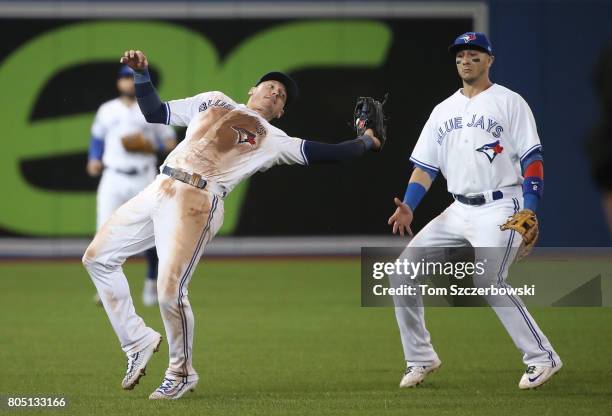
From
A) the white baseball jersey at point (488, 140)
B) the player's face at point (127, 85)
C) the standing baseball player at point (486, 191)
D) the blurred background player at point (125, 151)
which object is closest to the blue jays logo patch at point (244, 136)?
the standing baseball player at point (486, 191)

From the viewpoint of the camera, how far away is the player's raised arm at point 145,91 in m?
7.33

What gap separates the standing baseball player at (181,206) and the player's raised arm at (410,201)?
58cm

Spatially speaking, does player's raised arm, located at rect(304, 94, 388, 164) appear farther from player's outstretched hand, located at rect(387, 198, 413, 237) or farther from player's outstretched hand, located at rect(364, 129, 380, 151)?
player's outstretched hand, located at rect(387, 198, 413, 237)

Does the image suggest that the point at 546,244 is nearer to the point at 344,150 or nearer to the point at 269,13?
the point at 269,13

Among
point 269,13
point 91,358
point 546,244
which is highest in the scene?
point 269,13

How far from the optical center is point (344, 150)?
7.36m

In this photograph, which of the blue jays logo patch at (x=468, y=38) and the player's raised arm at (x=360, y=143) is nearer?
the player's raised arm at (x=360, y=143)

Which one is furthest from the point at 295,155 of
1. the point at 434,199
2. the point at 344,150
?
the point at 434,199

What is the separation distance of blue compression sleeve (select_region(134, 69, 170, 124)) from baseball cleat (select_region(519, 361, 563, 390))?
9.62 feet

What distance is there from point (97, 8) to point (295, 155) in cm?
1163

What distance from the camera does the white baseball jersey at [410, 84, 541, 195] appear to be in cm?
771

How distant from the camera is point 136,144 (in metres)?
13.0

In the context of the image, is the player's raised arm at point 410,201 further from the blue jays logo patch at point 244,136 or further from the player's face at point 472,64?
the blue jays logo patch at point 244,136

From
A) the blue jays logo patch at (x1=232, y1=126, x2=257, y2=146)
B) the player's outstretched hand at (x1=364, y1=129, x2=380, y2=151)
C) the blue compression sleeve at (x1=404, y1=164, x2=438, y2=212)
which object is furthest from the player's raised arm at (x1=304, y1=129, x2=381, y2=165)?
the blue compression sleeve at (x1=404, y1=164, x2=438, y2=212)
